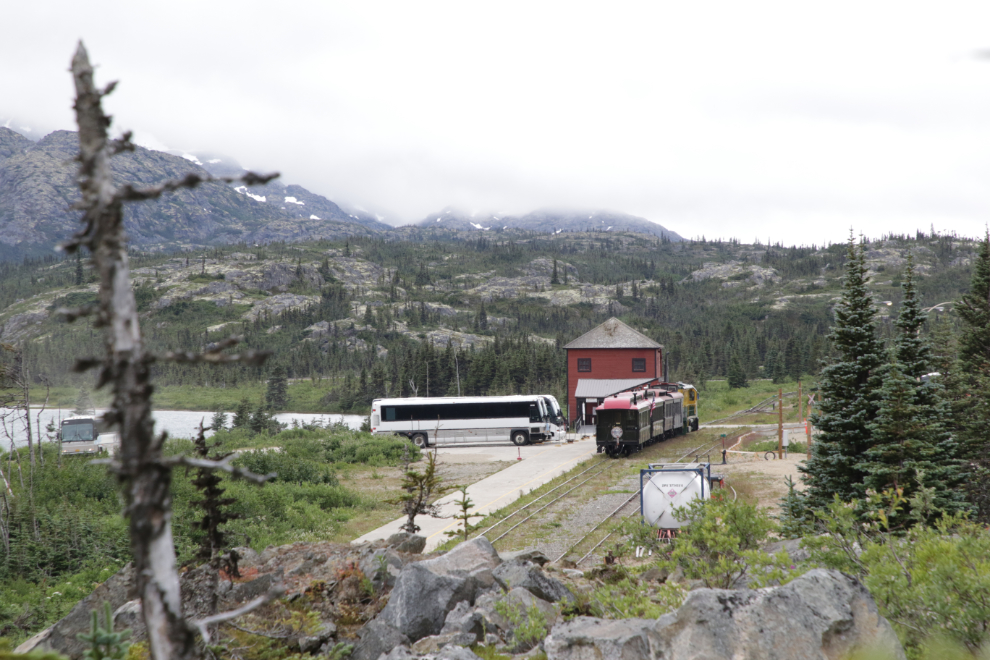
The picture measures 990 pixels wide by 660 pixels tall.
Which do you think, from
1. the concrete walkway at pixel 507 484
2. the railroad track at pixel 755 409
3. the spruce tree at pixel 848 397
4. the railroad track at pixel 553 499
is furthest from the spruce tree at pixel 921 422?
the railroad track at pixel 755 409

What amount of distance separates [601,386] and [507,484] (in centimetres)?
2531

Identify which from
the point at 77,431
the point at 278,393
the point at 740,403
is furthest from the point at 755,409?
the point at 278,393

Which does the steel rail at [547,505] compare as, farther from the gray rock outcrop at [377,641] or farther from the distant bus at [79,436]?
the distant bus at [79,436]

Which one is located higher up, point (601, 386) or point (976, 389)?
point (976, 389)

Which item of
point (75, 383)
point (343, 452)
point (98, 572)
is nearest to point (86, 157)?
point (98, 572)

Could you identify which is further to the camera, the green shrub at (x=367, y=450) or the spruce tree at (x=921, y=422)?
the green shrub at (x=367, y=450)

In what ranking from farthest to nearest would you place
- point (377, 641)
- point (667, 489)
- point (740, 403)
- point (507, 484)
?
point (740, 403), point (507, 484), point (667, 489), point (377, 641)

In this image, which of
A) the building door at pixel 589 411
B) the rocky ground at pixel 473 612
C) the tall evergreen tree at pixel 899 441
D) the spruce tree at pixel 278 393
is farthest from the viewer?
the spruce tree at pixel 278 393

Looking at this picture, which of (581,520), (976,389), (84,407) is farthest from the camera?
(84,407)

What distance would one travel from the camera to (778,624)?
5.60 meters

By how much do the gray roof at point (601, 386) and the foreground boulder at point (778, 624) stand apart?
4568 cm

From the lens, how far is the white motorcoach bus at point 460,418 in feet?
141

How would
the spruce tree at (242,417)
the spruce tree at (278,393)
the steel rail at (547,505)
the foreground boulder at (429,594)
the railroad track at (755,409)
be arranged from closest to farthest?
the foreground boulder at (429,594), the steel rail at (547,505), the spruce tree at (242,417), the railroad track at (755,409), the spruce tree at (278,393)

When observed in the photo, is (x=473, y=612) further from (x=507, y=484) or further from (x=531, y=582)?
(x=507, y=484)
